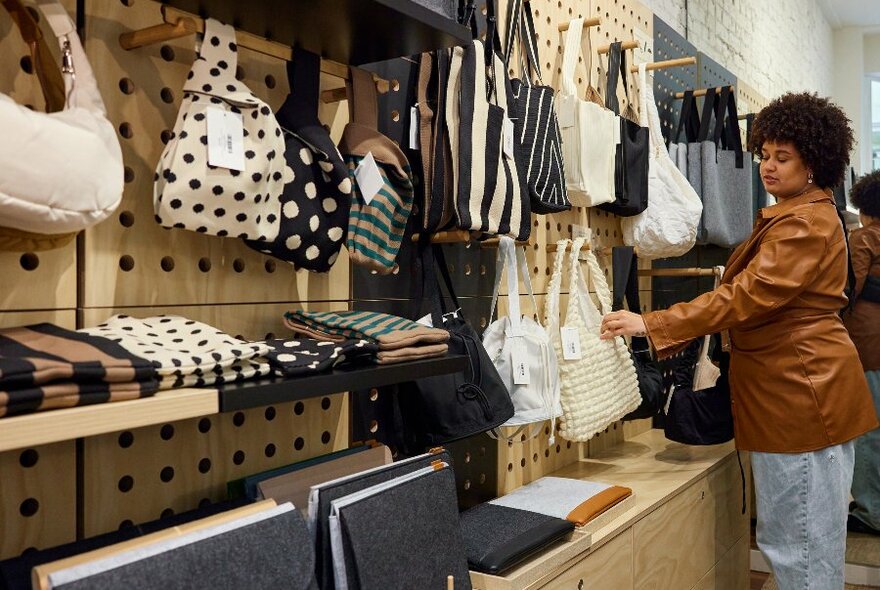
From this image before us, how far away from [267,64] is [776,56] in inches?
224

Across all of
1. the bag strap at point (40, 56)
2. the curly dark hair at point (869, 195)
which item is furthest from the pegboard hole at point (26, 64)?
the curly dark hair at point (869, 195)

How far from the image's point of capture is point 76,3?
3.81ft

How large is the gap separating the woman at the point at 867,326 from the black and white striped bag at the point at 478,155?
2.33 metres

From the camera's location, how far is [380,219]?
4.77 ft

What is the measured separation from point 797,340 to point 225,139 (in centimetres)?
182

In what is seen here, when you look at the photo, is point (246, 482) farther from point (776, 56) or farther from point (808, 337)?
point (776, 56)

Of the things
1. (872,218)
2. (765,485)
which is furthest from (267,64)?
(872,218)

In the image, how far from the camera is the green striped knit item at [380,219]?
1.42m

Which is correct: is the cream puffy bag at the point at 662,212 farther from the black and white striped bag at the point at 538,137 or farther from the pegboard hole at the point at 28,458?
the pegboard hole at the point at 28,458

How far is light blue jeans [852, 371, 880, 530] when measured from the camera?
359cm

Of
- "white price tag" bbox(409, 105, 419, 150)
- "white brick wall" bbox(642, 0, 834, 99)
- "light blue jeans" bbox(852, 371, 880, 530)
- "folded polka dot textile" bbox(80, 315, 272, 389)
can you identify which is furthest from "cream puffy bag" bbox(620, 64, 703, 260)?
"folded polka dot textile" bbox(80, 315, 272, 389)

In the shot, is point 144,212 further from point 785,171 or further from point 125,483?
point 785,171

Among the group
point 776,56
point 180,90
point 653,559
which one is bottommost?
point 653,559

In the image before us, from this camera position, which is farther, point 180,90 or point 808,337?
point 808,337
